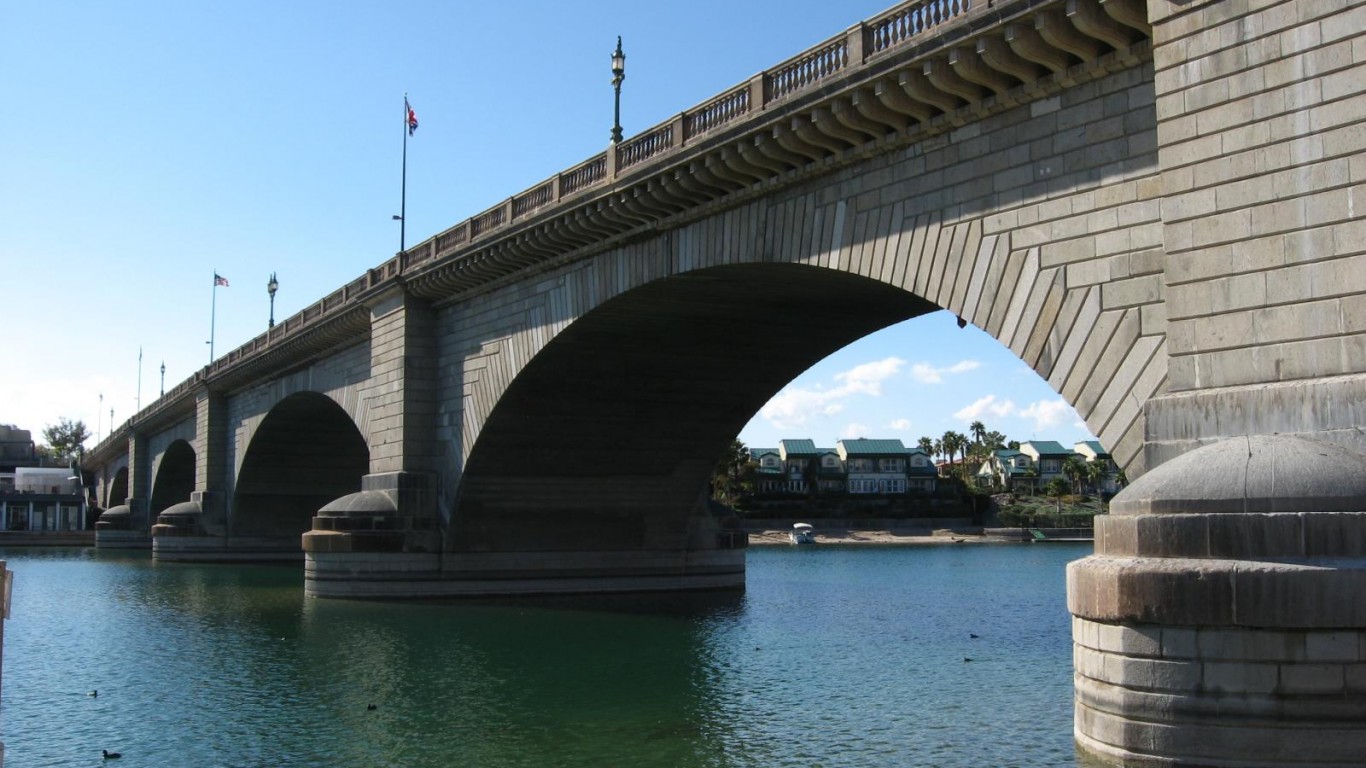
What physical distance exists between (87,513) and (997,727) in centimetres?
10664

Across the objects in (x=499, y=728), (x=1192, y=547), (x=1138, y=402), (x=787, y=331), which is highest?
(x=787, y=331)

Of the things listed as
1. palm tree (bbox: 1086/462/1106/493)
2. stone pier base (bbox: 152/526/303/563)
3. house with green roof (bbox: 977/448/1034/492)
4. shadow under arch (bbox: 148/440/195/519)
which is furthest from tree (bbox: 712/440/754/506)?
stone pier base (bbox: 152/526/303/563)

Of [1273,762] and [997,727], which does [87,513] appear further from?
[1273,762]

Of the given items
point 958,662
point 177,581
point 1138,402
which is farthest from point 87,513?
point 1138,402

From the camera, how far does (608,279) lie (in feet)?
95.8

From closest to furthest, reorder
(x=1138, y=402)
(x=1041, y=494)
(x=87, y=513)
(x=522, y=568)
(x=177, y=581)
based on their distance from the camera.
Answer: (x=1138, y=402) < (x=522, y=568) < (x=177, y=581) < (x=87, y=513) < (x=1041, y=494)

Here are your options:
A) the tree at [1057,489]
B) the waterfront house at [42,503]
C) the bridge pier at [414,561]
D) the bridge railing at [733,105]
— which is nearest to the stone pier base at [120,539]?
the waterfront house at [42,503]

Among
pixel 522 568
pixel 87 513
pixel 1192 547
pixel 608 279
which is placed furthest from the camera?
pixel 87 513

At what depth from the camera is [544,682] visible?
23203mm

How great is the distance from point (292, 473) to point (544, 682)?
45.0m

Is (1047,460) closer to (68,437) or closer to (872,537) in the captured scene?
(872,537)

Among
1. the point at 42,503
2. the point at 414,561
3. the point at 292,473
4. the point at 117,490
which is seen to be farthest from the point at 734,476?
the point at 414,561

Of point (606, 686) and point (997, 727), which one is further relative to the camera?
point (606, 686)

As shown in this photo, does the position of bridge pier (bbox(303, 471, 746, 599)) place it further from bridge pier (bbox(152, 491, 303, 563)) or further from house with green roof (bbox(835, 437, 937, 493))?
house with green roof (bbox(835, 437, 937, 493))
